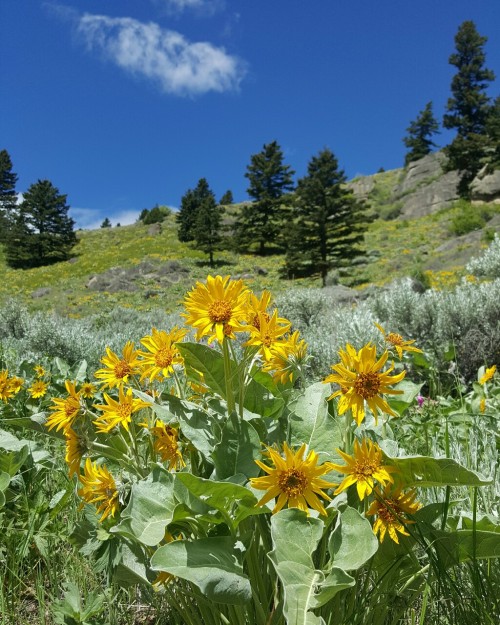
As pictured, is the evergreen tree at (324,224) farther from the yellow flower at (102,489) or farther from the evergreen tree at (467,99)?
the yellow flower at (102,489)

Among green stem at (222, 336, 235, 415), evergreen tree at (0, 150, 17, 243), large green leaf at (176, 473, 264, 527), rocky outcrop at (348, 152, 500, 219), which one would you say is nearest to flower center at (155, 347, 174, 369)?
green stem at (222, 336, 235, 415)

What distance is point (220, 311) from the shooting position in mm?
904

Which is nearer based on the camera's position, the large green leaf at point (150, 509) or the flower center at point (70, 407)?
the large green leaf at point (150, 509)

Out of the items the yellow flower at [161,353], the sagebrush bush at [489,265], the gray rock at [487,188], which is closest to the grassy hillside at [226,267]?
the gray rock at [487,188]

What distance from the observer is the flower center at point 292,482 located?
0.80m

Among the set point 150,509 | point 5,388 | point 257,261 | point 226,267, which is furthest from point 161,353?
point 257,261

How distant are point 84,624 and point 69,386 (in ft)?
1.77

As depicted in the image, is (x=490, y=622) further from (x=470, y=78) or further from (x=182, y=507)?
(x=470, y=78)

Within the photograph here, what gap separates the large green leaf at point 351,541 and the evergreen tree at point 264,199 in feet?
109

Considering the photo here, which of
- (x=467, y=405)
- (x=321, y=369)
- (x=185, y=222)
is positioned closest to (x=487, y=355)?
(x=321, y=369)

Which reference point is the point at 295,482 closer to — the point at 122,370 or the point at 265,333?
the point at 265,333

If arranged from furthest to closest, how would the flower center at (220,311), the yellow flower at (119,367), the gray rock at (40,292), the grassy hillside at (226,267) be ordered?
the gray rock at (40,292)
the grassy hillside at (226,267)
the yellow flower at (119,367)
the flower center at (220,311)

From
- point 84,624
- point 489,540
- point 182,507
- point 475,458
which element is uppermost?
point 182,507

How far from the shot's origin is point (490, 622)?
829mm
